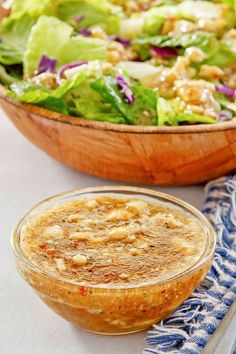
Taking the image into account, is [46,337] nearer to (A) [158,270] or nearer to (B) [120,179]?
(A) [158,270]

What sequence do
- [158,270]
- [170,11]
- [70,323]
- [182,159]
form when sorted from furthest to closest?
1. [170,11]
2. [182,159]
3. [70,323]
4. [158,270]

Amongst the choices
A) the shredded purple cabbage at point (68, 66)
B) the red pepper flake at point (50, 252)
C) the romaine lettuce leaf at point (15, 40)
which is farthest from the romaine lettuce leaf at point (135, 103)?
the red pepper flake at point (50, 252)

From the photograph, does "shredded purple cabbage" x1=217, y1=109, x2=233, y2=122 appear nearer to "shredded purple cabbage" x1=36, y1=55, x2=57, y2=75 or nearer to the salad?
the salad

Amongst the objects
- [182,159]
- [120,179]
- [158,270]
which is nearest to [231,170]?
[182,159]

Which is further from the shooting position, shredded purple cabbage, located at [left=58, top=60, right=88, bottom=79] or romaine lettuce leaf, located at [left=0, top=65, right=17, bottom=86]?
romaine lettuce leaf, located at [left=0, top=65, right=17, bottom=86]

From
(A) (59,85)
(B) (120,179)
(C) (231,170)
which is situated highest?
(A) (59,85)

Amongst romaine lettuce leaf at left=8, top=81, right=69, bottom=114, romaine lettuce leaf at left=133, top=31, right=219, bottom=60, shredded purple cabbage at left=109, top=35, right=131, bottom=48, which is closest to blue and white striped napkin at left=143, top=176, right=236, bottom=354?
romaine lettuce leaf at left=8, top=81, right=69, bottom=114
